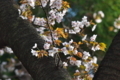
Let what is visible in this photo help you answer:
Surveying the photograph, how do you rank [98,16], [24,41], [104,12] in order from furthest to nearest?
[104,12] → [98,16] → [24,41]

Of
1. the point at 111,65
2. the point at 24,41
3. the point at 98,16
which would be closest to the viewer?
the point at 111,65

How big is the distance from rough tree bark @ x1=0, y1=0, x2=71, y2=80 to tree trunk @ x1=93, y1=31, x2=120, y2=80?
14.0 inches

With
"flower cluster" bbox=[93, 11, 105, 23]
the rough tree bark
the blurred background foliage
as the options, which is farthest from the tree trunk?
the blurred background foliage

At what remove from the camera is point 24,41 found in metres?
2.77

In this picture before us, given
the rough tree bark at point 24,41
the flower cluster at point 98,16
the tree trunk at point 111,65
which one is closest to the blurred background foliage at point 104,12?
the flower cluster at point 98,16

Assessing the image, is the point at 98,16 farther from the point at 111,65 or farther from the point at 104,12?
the point at 111,65

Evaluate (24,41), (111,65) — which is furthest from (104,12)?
(111,65)

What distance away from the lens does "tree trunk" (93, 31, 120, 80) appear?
6.99 feet

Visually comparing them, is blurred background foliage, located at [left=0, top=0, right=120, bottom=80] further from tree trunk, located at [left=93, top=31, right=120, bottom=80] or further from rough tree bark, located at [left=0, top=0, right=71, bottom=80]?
tree trunk, located at [left=93, top=31, right=120, bottom=80]

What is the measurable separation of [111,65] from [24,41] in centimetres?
92

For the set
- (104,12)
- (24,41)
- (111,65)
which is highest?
(104,12)

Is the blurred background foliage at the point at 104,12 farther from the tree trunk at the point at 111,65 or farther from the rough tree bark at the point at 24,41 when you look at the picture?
the tree trunk at the point at 111,65

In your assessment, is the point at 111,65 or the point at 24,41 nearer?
the point at 111,65

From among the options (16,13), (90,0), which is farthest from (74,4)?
(16,13)
